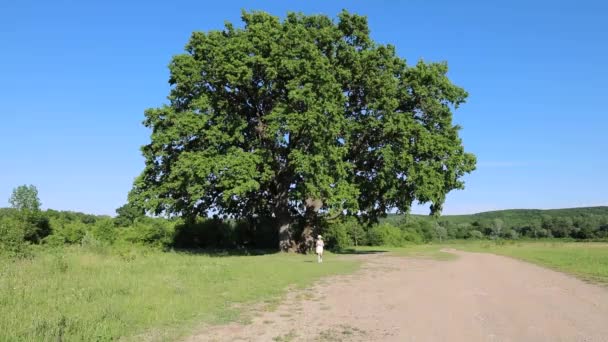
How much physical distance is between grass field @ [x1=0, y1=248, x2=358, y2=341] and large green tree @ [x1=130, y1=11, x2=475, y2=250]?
1061cm

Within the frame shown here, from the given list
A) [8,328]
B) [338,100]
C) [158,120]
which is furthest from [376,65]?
[8,328]

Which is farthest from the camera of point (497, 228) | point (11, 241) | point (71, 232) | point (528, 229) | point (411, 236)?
point (497, 228)

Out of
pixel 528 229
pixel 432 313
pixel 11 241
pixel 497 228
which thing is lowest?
pixel 432 313

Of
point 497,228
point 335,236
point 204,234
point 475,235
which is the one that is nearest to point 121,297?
point 204,234

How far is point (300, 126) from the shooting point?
28.1 metres

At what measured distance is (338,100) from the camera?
100 ft

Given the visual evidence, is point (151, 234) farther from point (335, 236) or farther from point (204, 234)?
point (335, 236)

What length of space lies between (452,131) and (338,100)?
9341 millimetres

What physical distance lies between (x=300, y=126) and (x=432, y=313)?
18.2 metres

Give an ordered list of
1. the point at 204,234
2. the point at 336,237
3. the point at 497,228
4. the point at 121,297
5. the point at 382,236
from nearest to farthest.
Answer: the point at 121,297, the point at 204,234, the point at 336,237, the point at 382,236, the point at 497,228

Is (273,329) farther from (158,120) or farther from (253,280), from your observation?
(158,120)

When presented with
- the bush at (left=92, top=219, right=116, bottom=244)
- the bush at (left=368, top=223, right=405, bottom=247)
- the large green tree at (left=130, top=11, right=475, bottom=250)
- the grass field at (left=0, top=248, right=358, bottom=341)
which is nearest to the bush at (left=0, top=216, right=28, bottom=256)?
the grass field at (left=0, top=248, right=358, bottom=341)

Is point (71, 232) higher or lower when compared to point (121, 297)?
higher

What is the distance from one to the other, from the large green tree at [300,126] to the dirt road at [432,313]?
12607 millimetres
